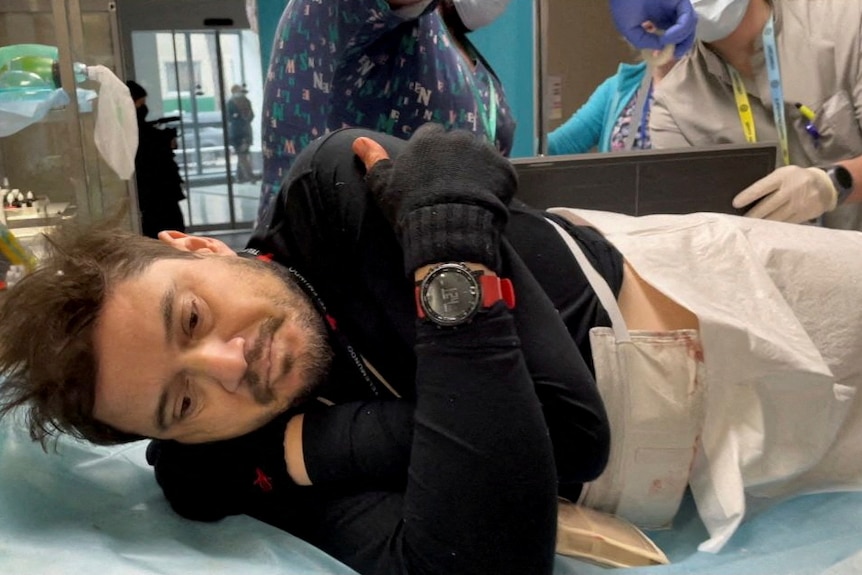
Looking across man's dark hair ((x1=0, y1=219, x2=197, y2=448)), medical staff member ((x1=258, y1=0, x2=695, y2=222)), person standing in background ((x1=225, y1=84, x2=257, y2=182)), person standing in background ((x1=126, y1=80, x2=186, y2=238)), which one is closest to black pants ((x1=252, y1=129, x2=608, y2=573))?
man's dark hair ((x1=0, y1=219, x2=197, y2=448))

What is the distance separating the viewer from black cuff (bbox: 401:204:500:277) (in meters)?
0.77

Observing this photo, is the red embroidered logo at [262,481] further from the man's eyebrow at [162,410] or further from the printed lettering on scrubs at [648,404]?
the printed lettering on scrubs at [648,404]

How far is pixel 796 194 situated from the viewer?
1527 millimetres

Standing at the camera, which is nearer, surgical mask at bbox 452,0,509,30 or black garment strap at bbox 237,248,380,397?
black garment strap at bbox 237,248,380,397

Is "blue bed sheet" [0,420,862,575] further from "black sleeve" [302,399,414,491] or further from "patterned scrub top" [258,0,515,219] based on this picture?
"patterned scrub top" [258,0,515,219]

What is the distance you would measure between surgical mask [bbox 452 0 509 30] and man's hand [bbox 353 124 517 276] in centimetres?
75

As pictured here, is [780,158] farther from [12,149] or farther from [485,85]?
[12,149]

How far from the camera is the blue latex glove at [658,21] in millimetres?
1698

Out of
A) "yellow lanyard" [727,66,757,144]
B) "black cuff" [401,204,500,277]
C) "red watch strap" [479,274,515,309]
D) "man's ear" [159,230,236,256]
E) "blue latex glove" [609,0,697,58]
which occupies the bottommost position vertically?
"red watch strap" [479,274,515,309]

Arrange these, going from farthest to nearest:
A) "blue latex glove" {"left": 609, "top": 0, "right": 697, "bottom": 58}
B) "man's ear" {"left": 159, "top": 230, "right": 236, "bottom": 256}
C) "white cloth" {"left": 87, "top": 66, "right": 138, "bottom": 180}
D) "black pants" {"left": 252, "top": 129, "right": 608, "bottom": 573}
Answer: "white cloth" {"left": 87, "top": 66, "right": 138, "bottom": 180}, "blue latex glove" {"left": 609, "top": 0, "right": 697, "bottom": 58}, "man's ear" {"left": 159, "top": 230, "right": 236, "bottom": 256}, "black pants" {"left": 252, "top": 129, "right": 608, "bottom": 573}

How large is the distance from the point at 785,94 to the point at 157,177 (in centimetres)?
304

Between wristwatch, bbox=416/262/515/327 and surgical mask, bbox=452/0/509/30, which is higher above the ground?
surgical mask, bbox=452/0/509/30

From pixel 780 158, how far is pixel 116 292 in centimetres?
149

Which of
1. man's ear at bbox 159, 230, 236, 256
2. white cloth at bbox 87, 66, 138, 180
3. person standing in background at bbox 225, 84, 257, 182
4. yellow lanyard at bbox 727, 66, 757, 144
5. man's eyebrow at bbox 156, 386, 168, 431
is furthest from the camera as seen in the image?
person standing in background at bbox 225, 84, 257, 182
